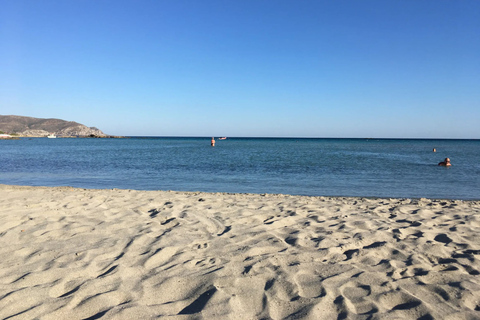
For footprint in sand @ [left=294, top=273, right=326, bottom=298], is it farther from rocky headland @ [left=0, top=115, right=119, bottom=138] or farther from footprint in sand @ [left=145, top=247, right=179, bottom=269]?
rocky headland @ [left=0, top=115, right=119, bottom=138]

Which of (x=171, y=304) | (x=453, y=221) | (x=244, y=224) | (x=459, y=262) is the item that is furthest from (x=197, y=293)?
(x=453, y=221)

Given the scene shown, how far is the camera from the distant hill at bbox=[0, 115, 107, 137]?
501 ft

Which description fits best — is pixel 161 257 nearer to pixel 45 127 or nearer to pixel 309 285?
pixel 309 285

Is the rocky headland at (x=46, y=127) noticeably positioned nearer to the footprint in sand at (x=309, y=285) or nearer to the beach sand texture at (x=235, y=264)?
the beach sand texture at (x=235, y=264)

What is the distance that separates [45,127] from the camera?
172m

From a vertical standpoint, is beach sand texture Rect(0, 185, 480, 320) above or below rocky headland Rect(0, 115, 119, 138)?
below

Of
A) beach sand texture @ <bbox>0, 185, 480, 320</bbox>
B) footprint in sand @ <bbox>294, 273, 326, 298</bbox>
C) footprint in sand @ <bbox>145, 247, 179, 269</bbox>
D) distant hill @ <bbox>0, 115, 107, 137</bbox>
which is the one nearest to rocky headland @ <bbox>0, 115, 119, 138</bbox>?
distant hill @ <bbox>0, 115, 107, 137</bbox>

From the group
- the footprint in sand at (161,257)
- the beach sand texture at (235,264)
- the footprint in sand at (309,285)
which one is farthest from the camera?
the footprint in sand at (161,257)

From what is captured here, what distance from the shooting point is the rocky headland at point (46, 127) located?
6024 inches

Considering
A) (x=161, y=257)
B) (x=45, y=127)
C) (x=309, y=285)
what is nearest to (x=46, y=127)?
(x=45, y=127)

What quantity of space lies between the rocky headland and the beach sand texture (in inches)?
6706

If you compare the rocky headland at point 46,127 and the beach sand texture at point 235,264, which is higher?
the rocky headland at point 46,127

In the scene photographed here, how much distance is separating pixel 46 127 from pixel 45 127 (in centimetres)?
56

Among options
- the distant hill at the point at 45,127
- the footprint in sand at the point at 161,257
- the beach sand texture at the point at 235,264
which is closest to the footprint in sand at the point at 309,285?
the beach sand texture at the point at 235,264
